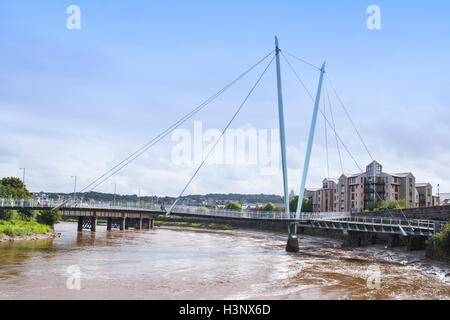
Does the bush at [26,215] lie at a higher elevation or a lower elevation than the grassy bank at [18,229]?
higher

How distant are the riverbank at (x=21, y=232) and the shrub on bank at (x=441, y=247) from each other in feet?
150

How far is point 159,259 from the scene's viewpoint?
34406 millimetres

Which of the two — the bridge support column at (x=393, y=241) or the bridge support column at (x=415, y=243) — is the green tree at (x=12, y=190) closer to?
the bridge support column at (x=393, y=241)

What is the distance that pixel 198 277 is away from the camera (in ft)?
85.1

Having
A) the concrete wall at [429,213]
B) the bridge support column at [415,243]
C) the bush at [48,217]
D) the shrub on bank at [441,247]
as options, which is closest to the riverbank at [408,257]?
the shrub on bank at [441,247]

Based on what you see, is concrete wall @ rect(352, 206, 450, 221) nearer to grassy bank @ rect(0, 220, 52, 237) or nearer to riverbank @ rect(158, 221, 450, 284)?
riverbank @ rect(158, 221, 450, 284)

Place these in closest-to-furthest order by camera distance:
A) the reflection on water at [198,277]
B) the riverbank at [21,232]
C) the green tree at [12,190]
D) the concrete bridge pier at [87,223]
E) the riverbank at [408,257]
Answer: the reflection on water at [198,277] → the riverbank at [408,257] → the riverbank at [21,232] → the green tree at [12,190] → the concrete bridge pier at [87,223]

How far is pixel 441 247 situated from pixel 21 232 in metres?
47.0

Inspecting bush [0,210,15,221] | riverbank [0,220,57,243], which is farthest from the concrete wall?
bush [0,210,15,221]

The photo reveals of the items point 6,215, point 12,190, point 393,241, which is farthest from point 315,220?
point 12,190

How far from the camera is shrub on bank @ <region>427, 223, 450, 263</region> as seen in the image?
3212 cm

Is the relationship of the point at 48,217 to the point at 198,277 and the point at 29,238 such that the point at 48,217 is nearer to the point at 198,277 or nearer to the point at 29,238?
the point at 29,238

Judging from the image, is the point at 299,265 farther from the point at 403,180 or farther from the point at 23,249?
the point at 403,180

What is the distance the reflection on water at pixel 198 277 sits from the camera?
21031 mm
